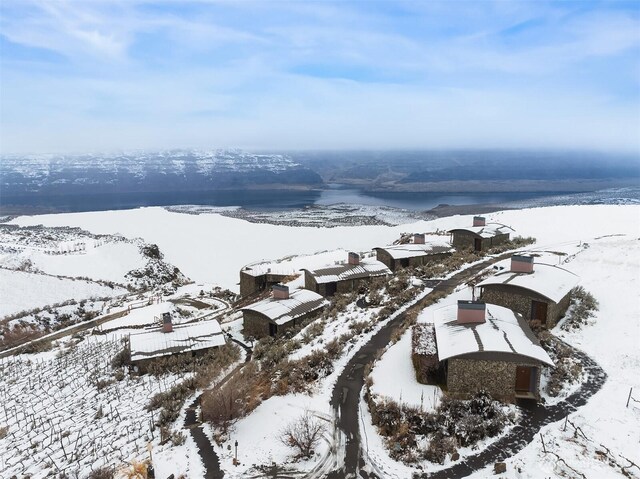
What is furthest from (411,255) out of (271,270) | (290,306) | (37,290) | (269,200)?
(269,200)

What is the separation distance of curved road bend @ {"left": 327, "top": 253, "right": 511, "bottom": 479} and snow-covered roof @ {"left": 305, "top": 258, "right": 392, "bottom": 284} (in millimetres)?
5415

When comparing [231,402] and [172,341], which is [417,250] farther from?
[231,402]

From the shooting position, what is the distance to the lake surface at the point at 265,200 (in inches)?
4702

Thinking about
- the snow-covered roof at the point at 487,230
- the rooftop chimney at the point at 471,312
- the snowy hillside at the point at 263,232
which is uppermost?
the snow-covered roof at the point at 487,230

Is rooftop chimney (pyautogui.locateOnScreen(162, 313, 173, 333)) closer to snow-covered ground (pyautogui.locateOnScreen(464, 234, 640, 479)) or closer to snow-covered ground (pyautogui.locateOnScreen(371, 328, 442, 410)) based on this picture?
snow-covered ground (pyautogui.locateOnScreen(371, 328, 442, 410))

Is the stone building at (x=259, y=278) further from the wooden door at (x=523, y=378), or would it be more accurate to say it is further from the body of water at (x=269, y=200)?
the body of water at (x=269, y=200)

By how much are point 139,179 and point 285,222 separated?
130594 mm

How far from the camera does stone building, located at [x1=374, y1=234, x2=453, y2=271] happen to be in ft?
108

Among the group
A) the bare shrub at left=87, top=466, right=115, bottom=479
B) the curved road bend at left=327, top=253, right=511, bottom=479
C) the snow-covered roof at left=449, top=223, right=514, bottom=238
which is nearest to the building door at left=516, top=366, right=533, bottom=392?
the curved road bend at left=327, top=253, right=511, bottom=479

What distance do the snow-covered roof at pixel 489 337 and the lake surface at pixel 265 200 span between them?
291ft

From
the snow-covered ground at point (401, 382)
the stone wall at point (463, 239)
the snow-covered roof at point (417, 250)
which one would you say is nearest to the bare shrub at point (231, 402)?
the snow-covered ground at point (401, 382)

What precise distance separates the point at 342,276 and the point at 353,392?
43.8 ft

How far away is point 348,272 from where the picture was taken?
29.6m

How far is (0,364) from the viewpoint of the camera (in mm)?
23328
